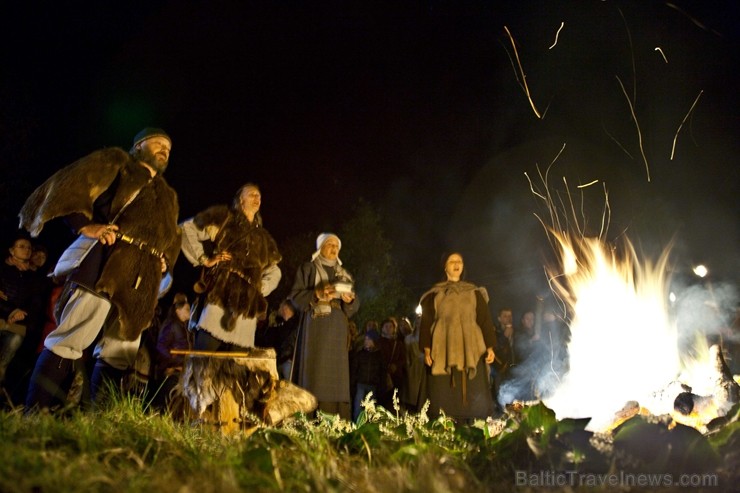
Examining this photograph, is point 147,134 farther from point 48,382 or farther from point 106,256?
point 48,382

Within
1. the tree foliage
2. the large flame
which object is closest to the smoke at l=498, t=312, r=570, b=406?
the large flame

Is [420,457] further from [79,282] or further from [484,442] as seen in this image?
[79,282]

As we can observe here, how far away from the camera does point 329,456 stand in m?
2.77

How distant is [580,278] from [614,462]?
5.42 m

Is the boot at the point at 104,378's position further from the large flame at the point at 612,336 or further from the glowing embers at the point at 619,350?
the large flame at the point at 612,336

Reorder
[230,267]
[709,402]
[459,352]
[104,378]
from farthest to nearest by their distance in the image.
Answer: [459,352], [709,402], [230,267], [104,378]

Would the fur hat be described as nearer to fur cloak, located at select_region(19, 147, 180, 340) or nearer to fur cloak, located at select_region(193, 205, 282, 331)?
fur cloak, located at select_region(19, 147, 180, 340)

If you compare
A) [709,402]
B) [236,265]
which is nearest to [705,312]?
[709,402]

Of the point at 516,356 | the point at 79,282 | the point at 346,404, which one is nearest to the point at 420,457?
the point at 79,282

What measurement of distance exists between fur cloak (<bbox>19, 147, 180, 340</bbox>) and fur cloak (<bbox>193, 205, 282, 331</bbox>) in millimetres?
605

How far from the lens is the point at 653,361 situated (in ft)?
23.1

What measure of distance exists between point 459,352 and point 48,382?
3857 mm

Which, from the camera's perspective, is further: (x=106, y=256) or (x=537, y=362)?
(x=537, y=362)

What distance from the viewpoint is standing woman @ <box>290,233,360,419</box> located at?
19.3 ft
